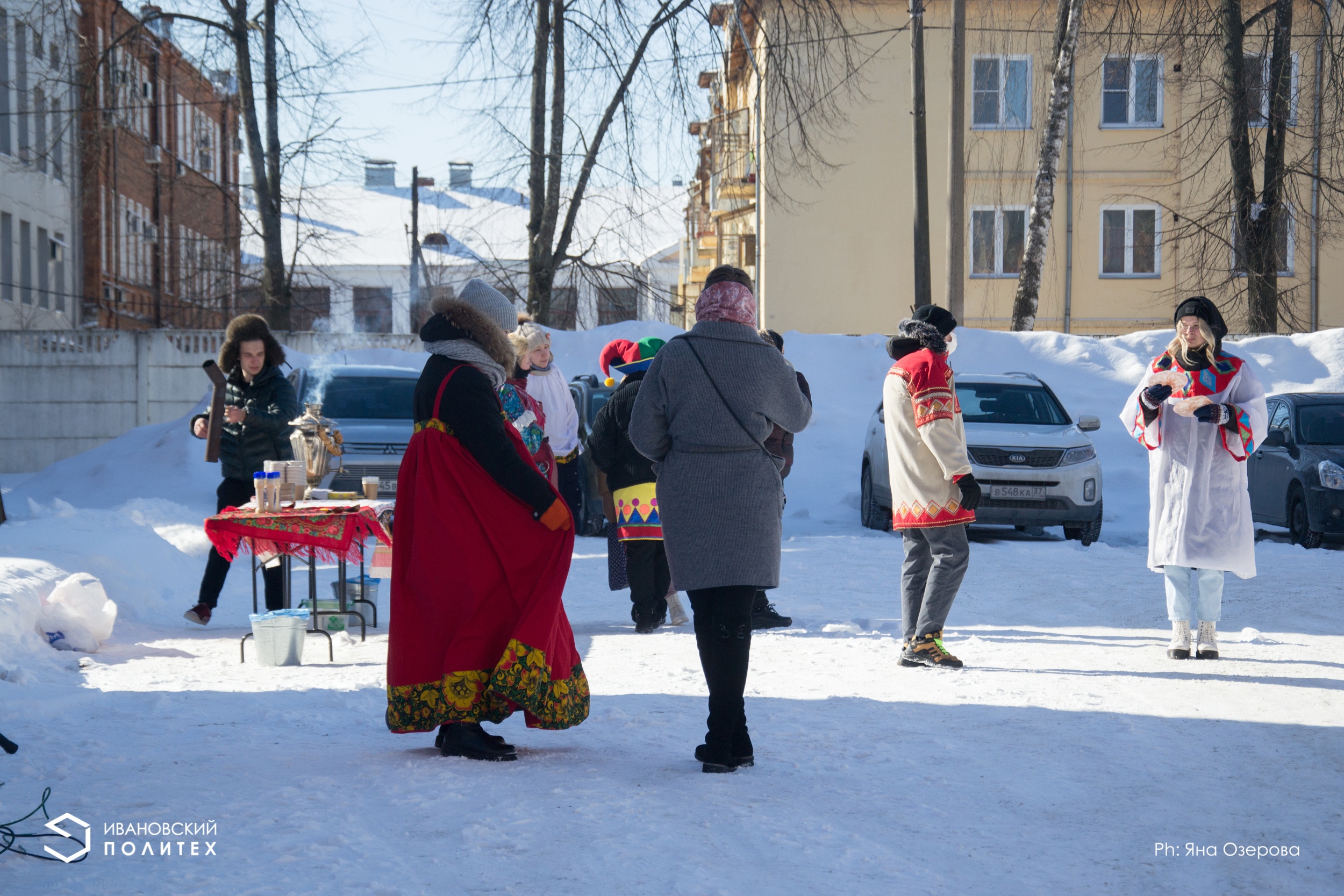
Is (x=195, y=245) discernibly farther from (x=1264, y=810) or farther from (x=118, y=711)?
(x=1264, y=810)

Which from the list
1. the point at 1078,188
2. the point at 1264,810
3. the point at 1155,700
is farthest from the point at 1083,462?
the point at 1078,188

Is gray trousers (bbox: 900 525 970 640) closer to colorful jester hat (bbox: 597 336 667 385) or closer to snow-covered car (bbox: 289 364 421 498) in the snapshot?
colorful jester hat (bbox: 597 336 667 385)

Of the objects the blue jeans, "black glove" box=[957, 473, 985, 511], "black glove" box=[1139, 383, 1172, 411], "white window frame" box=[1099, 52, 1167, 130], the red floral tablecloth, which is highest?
"white window frame" box=[1099, 52, 1167, 130]

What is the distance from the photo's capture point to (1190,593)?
23.1ft

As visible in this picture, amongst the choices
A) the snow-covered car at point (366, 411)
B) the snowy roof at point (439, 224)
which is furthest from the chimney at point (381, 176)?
the snow-covered car at point (366, 411)

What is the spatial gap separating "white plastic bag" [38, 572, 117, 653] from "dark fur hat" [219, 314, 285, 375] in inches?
61.5

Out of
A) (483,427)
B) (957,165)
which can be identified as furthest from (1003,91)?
(483,427)

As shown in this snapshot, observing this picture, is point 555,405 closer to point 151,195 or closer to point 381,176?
point 151,195

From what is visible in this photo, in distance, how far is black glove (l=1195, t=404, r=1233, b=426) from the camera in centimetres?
679

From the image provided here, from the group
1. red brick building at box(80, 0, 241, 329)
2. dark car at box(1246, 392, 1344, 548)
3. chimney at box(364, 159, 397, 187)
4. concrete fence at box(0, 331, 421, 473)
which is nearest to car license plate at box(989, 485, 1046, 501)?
dark car at box(1246, 392, 1344, 548)

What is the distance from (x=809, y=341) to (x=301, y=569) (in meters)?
11.7

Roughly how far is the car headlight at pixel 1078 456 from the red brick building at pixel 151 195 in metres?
18.3

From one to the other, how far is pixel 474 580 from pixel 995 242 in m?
27.0

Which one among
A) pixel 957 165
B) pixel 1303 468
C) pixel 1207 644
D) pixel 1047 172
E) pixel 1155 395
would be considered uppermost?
pixel 1047 172
